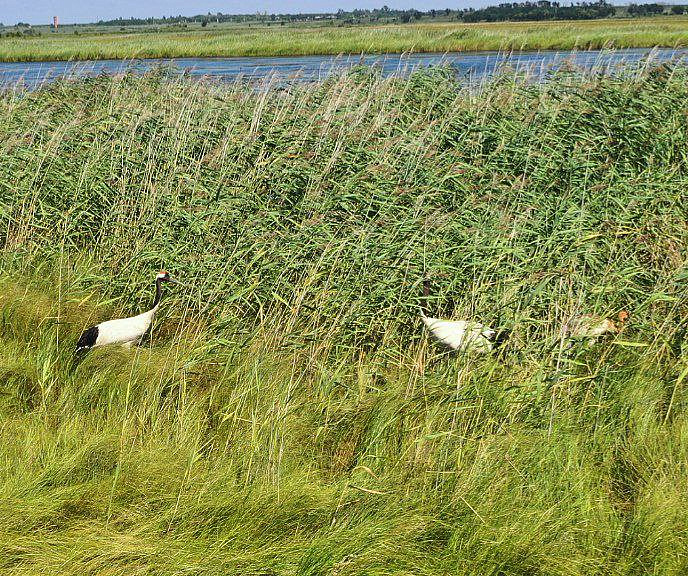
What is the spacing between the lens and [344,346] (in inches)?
206

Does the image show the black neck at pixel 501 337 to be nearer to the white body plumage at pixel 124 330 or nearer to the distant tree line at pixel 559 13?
the white body plumage at pixel 124 330

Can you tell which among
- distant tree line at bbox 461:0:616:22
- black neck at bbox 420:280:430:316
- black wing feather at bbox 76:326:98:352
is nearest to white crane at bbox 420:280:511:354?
black neck at bbox 420:280:430:316

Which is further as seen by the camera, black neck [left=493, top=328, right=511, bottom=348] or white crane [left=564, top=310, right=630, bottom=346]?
black neck [left=493, top=328, right=511, bottom=348]

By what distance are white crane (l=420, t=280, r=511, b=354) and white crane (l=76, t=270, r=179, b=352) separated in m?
2.03

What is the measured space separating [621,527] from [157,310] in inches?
149

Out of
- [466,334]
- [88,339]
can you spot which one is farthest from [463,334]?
[88,339]

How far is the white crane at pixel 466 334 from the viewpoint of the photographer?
4691mm

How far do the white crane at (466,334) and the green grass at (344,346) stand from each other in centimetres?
12

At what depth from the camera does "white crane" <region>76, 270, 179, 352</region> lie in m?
5.25

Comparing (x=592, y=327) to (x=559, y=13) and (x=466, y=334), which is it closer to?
(x=466, y=334)

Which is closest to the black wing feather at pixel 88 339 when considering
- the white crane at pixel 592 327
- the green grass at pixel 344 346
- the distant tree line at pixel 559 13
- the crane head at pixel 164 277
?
the green grass at pixel 344 346

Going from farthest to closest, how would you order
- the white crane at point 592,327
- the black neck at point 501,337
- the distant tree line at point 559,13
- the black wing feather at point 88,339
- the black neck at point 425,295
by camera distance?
1. the distant tree line at point 559,13
2. the black neck at point 425,295
3. the black wing feather at point 88,339
4. the black neck at point 501,337
5. the white crane at point 592,327

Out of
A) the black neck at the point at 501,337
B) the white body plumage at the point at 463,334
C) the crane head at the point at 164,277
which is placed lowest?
the black neck at the point at 501,337

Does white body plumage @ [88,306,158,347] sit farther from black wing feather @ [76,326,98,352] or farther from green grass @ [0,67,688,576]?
green grass @ [0,67,688,576]
